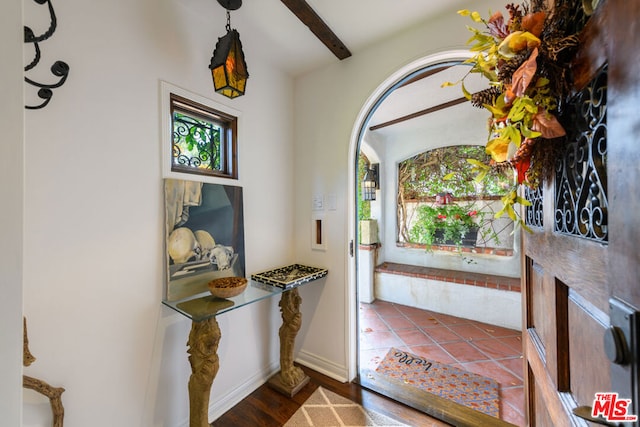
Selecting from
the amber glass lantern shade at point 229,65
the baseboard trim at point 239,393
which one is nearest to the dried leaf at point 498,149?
the amber glass lantern shade at point 229,65

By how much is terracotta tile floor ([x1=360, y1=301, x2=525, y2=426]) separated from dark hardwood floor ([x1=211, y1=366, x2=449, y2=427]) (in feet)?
1.32

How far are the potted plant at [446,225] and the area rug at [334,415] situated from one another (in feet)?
9.15

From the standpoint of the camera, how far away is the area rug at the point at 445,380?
5.61 ft

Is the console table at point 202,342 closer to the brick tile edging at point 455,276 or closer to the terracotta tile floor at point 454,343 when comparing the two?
the terracotta tile floor at point 454,343

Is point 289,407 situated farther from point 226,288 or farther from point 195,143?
point 195,143

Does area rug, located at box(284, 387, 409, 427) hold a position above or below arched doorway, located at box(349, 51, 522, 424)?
below

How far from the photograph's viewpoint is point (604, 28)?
18.5 inches

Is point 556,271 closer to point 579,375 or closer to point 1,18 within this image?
point 579,375

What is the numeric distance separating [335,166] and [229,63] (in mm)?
1026

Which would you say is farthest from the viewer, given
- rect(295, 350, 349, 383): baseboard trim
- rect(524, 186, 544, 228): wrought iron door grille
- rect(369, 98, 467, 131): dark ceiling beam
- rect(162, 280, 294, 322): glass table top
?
rect(369, 98, 467, 131): dark ceiling beam

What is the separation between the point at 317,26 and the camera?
5.13ft

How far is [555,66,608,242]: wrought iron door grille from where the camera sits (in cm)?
50

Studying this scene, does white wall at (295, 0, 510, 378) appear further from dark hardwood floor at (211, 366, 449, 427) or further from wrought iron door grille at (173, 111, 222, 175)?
wrought iron door grille at (173, 111, 222, 175)

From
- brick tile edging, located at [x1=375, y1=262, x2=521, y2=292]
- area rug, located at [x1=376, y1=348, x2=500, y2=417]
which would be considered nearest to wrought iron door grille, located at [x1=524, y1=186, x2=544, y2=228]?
area rug, located at [x1=376, y1=348, x2=500, y2=417]
